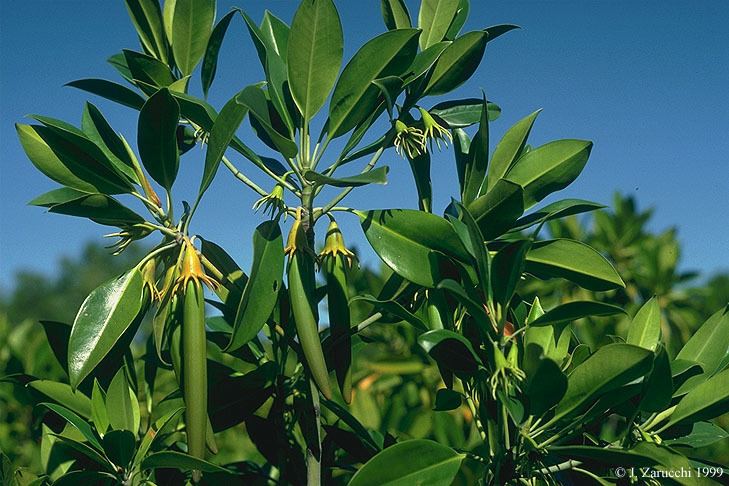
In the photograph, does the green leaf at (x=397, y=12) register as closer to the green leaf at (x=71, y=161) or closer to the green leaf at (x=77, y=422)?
the green leaf at (x=71, y=161)

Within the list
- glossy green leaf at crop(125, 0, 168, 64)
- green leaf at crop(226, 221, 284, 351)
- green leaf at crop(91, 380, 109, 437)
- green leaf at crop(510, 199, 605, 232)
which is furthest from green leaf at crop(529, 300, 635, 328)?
glossy green leaf at crop(125, 0, 168, 64)

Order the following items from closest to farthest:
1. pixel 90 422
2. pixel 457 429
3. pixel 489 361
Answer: pixel 489 361 < pixel 90 422 < pixel 457 429

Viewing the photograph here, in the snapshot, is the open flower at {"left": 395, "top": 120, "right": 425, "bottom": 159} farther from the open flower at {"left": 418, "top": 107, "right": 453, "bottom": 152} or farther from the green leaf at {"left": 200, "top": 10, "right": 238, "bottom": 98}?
the green leaf at {"left": 200, "top": 10, "right": 238, "bottom": 98}

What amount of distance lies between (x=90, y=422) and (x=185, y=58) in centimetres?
63

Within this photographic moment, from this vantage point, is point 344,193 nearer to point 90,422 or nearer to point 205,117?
point 205,117

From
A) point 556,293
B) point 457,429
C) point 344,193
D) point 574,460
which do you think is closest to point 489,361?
point 574,460

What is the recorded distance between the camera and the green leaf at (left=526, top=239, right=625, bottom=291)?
100 cm

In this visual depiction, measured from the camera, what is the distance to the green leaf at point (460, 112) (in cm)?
121

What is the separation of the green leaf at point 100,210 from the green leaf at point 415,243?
1.13 ft

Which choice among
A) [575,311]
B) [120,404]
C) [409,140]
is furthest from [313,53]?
[120,404]

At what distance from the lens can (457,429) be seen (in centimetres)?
181

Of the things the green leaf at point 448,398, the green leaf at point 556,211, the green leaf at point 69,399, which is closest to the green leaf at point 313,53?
the green leaf at point 556,211

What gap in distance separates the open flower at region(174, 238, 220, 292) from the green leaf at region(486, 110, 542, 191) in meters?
0.46

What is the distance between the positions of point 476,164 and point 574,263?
0.66 feet
